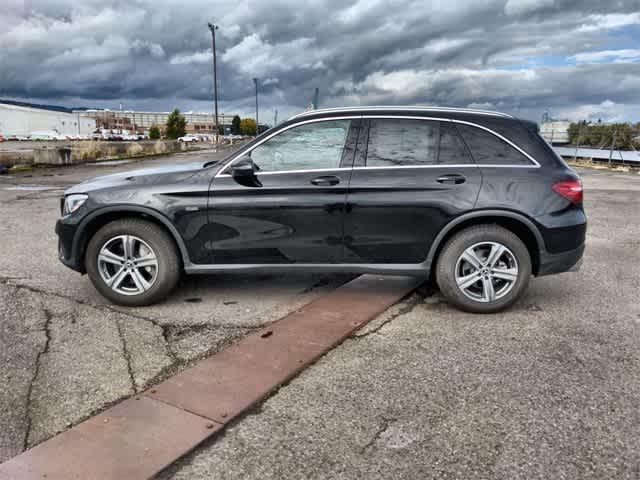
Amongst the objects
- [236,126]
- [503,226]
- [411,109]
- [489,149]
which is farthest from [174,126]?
[503,226]

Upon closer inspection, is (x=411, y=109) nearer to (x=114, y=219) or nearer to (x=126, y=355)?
(x=114, y=219)

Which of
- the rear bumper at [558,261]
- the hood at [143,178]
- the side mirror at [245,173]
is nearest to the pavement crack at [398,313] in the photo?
the rear bumper at [558,261]

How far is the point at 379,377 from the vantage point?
3.44 m

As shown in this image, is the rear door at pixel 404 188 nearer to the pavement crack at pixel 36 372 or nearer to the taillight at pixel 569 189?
the taillight at pixel 569 189

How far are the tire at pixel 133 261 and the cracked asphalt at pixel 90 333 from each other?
0.53ft

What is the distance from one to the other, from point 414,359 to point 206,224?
2.10 m

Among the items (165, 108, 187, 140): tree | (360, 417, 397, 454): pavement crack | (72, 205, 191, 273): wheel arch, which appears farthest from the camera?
(165, 108, 187, 140): tree

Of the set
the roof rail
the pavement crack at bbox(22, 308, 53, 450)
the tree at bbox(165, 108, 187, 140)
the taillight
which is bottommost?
the pavement crack at bbox(22, 308, 53, 450)

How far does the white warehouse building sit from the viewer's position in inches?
5177

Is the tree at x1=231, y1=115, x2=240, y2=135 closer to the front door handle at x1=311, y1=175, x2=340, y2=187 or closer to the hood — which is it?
the hood

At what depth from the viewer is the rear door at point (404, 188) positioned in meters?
4.59

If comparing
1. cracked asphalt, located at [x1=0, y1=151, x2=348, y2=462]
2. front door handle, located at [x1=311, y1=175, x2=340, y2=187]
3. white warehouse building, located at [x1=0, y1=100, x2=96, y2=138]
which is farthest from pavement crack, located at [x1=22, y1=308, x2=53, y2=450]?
white warehouse building, located at [x1=0, y1=100, x2=96, y2=138]

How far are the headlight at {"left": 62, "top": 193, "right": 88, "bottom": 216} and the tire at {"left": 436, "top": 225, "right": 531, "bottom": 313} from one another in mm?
3131

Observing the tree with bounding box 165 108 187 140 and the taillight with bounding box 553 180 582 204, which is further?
the tree with bounding box 165 108 187 140
